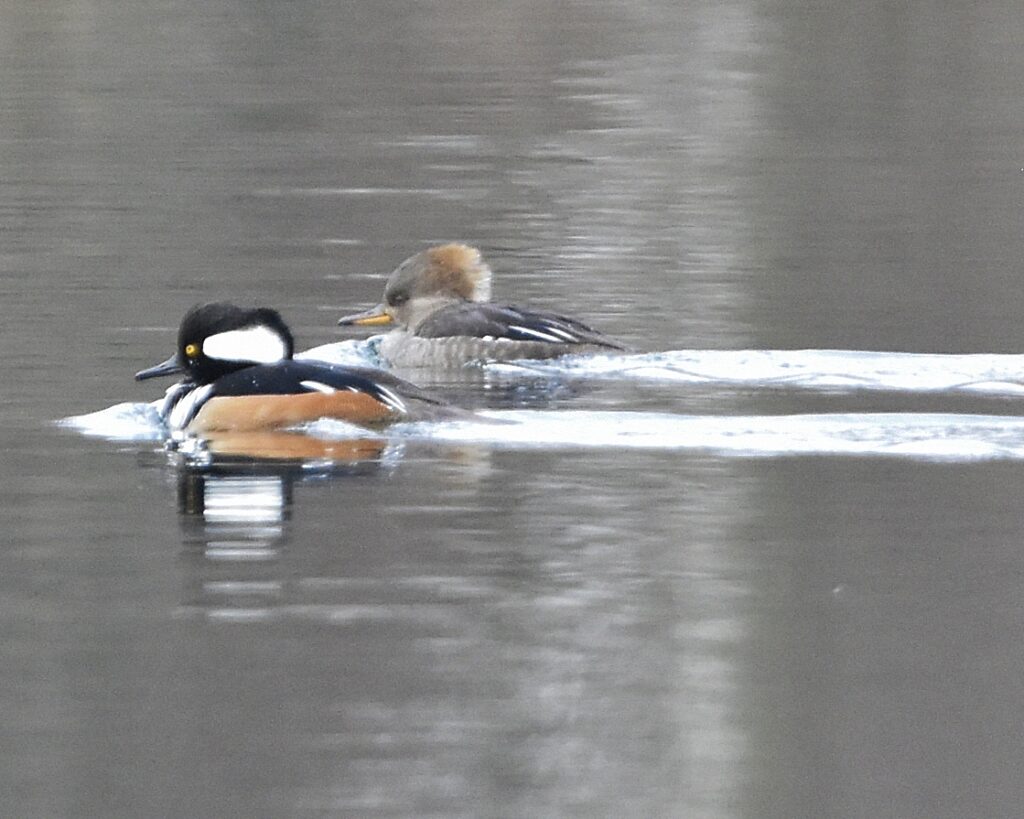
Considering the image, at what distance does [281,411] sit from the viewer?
36.9 feet

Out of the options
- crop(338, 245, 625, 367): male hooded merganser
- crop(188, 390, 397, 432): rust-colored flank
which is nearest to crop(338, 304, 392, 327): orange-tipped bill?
crop(338, 245, 625, 367): male hooded merganser

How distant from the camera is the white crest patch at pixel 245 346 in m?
11.5

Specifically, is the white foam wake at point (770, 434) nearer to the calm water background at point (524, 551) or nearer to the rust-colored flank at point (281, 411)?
the rust-colored flank at point (281, 411)

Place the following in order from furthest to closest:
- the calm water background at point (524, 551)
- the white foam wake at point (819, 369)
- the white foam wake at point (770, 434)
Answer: the white foam wake at point (819, 369)
the white foam wake at point (770, 434)
the calm water background at point (524, 551)

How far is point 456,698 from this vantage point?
23.0 ft

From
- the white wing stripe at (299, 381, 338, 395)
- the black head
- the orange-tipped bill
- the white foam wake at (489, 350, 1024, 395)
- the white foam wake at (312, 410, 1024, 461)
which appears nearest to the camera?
the white foam wake at (312, 410, 1024, 461)

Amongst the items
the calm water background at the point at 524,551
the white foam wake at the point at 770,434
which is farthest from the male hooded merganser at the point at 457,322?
the white foam wake at the point at 770,434

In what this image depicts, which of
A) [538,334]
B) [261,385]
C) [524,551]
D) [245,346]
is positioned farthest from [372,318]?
[524,551]

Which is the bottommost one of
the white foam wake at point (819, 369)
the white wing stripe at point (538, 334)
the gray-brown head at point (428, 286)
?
the white foam wake at point (819, 369)

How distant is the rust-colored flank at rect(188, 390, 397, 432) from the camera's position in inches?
439

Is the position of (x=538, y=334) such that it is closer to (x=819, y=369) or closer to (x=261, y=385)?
(x=819, y=369)

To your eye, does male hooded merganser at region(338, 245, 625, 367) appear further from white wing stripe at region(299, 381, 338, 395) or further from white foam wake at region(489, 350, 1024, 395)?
white wing stripe at region(299, 381, 338, 395)

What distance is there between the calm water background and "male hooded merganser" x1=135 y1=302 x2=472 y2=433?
422 millimetres

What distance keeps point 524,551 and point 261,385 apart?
9.09 feet
